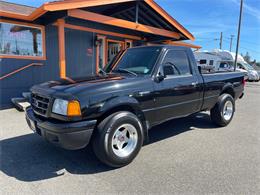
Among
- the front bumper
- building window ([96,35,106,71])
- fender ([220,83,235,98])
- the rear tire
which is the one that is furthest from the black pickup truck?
building window ([96,35,106,71])

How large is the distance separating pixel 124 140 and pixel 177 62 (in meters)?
1.96

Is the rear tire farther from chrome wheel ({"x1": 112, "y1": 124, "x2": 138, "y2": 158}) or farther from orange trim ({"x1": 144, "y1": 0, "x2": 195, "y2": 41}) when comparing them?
orange trim ({"x1": 144, "y1": 0, "x2": 195, "y2": 41})

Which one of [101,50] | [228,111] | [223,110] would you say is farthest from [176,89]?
[101,50]

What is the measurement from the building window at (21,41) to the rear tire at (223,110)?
22.2 feet

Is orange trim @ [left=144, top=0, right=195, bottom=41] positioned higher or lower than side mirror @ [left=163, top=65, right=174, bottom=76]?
higher

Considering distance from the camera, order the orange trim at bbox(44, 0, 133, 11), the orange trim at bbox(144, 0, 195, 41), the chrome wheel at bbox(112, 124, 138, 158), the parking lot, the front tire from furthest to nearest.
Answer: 1. the orange trim at bbox(144, 0, 195, 41)
2. the orange trim at bbox(44, 0, 133, 11)
3. the chrome wheel at bbox(112, 124, 138, 158)
4. the front tire
5. the parking lot

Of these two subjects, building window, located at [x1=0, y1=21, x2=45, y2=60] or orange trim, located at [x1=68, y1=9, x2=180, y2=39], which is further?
building window, located at [x1=0, y1=21, x2=45, y2=60]

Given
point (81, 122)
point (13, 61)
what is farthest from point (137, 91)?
point (13, 61)

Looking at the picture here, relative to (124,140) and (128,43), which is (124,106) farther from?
(128,43)

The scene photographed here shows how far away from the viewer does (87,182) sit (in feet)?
8.95

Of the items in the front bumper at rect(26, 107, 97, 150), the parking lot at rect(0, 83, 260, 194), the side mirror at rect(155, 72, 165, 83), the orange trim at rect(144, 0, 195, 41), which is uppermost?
the orange trim at rect(144, 0, 195, 41)

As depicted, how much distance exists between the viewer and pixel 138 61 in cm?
398

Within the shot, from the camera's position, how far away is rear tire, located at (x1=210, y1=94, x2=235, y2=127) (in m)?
5.05

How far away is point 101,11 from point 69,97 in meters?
7.88
